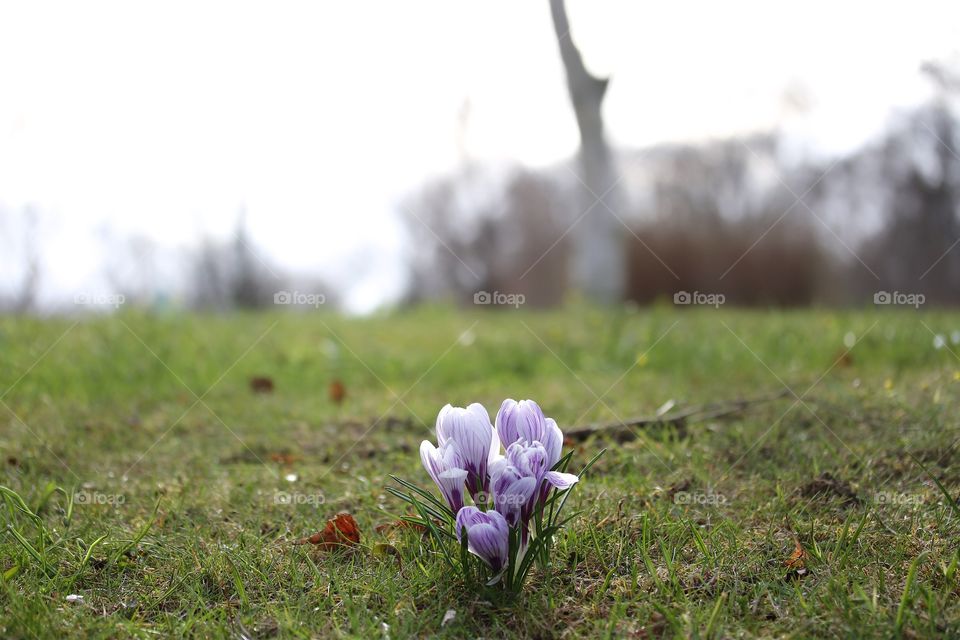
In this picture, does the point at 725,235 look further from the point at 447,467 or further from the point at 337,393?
the point at 447,467

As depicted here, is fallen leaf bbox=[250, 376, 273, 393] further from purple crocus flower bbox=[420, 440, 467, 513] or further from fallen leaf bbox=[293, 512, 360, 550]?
purple crocus flower bbox=[420, 440, 467, 513]

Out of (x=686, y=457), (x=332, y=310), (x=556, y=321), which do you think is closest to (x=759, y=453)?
(x=686, y=457)

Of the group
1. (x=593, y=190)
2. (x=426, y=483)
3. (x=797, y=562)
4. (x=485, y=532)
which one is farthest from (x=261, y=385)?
(x=593, y=190)

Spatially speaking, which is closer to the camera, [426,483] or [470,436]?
[470,436]

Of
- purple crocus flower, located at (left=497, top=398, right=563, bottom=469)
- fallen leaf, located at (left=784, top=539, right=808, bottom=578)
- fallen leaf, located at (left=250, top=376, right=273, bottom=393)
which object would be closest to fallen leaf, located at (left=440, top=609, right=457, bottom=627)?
purple crocus flower, located at (left=497, top=398, right=563, bottom=469)

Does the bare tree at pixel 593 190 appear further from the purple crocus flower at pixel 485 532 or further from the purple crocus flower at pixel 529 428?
the purple crocus flower at pixel 485 532

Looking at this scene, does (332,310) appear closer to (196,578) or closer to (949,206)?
(949,206)
